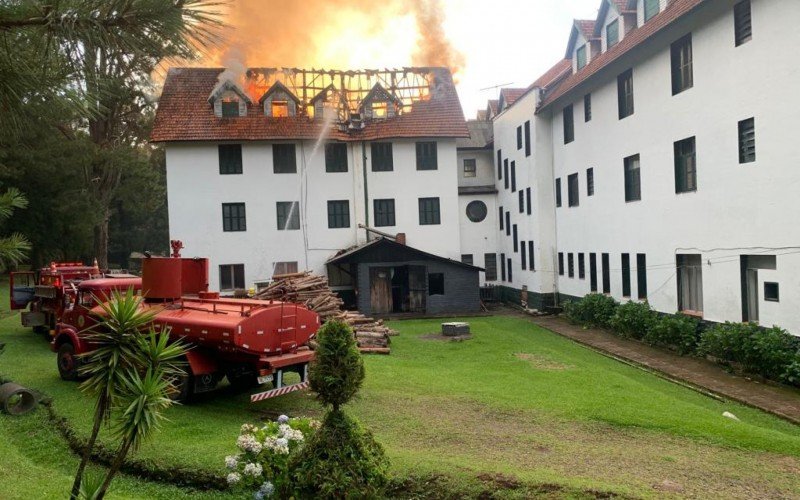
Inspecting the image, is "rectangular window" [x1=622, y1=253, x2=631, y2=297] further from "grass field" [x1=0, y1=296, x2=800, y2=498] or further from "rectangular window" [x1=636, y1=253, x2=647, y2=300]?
"grass field" [x1=0, y1=296, x2=800, y2=498]

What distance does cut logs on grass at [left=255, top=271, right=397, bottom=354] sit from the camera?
21109mm

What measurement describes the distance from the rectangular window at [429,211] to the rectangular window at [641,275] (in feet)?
Result: 42.7

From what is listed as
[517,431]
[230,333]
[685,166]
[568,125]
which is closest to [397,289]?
[568,125]

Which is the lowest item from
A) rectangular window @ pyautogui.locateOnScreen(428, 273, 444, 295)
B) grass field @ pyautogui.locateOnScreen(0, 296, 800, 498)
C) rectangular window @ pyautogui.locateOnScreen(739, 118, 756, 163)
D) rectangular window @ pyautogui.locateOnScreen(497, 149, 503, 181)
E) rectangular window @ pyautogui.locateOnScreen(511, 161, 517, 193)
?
grass field @ pyautogui.locateOnScreen(0, 296, 800, 498)

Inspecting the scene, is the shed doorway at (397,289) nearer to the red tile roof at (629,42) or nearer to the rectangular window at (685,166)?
the red tile roof at (629,42)

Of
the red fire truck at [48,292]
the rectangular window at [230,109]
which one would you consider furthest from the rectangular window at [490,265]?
the red fire truck at [48,292]

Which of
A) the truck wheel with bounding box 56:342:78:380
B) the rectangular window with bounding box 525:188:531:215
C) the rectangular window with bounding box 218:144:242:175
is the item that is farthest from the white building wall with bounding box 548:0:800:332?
the rectangular window with bounding box 218:144:242:175

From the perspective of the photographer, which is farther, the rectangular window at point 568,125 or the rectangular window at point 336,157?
the rectangular window at point 336,157

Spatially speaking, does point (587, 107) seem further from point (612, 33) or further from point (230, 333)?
point (230, 333)

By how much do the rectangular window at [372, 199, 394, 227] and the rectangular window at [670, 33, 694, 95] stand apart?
1697 centimetres

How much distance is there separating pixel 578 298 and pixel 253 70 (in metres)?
22.2

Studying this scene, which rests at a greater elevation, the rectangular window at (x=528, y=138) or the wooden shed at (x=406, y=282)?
the rectangular window at (x=528, y=138)

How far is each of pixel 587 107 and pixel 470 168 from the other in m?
14.9

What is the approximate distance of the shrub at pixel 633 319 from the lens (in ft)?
74.1
